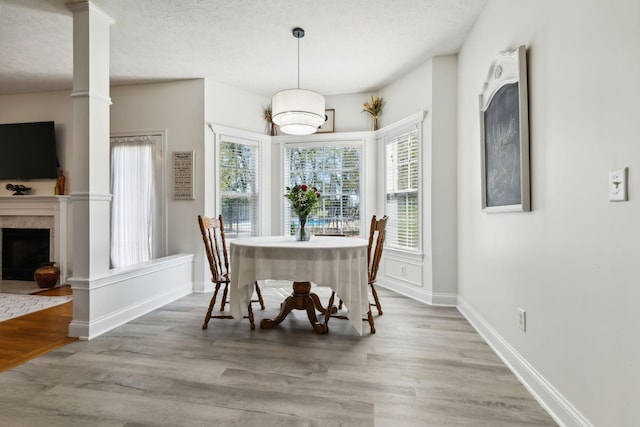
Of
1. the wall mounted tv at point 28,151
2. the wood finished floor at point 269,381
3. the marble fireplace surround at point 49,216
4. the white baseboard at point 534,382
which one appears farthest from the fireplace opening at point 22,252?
the white baseboard at point 534,382

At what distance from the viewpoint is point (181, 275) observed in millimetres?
4012

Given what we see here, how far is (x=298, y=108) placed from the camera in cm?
301

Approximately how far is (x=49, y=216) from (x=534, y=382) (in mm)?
5898

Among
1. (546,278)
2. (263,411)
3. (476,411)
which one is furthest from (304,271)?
(546,278)

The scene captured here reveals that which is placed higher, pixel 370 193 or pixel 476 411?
pixel 370 193

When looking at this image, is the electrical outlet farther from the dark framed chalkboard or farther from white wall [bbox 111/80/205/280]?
white wall [bbox 111/80/205/280]

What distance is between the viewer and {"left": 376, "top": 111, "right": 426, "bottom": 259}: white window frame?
3875mm

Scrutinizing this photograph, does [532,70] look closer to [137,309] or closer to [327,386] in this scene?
[327,386]

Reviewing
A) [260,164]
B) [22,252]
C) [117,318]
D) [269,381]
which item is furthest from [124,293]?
[22,252]

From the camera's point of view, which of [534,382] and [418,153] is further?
[418,153]

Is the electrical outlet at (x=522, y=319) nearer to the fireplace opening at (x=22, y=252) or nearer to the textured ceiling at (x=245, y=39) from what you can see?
the textured ceiling at (x=245, y=39)

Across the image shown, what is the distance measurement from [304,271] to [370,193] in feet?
7.98

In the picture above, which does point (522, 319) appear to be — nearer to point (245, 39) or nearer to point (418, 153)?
point (418, 153)

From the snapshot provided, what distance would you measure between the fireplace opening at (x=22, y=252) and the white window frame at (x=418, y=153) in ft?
16.6
